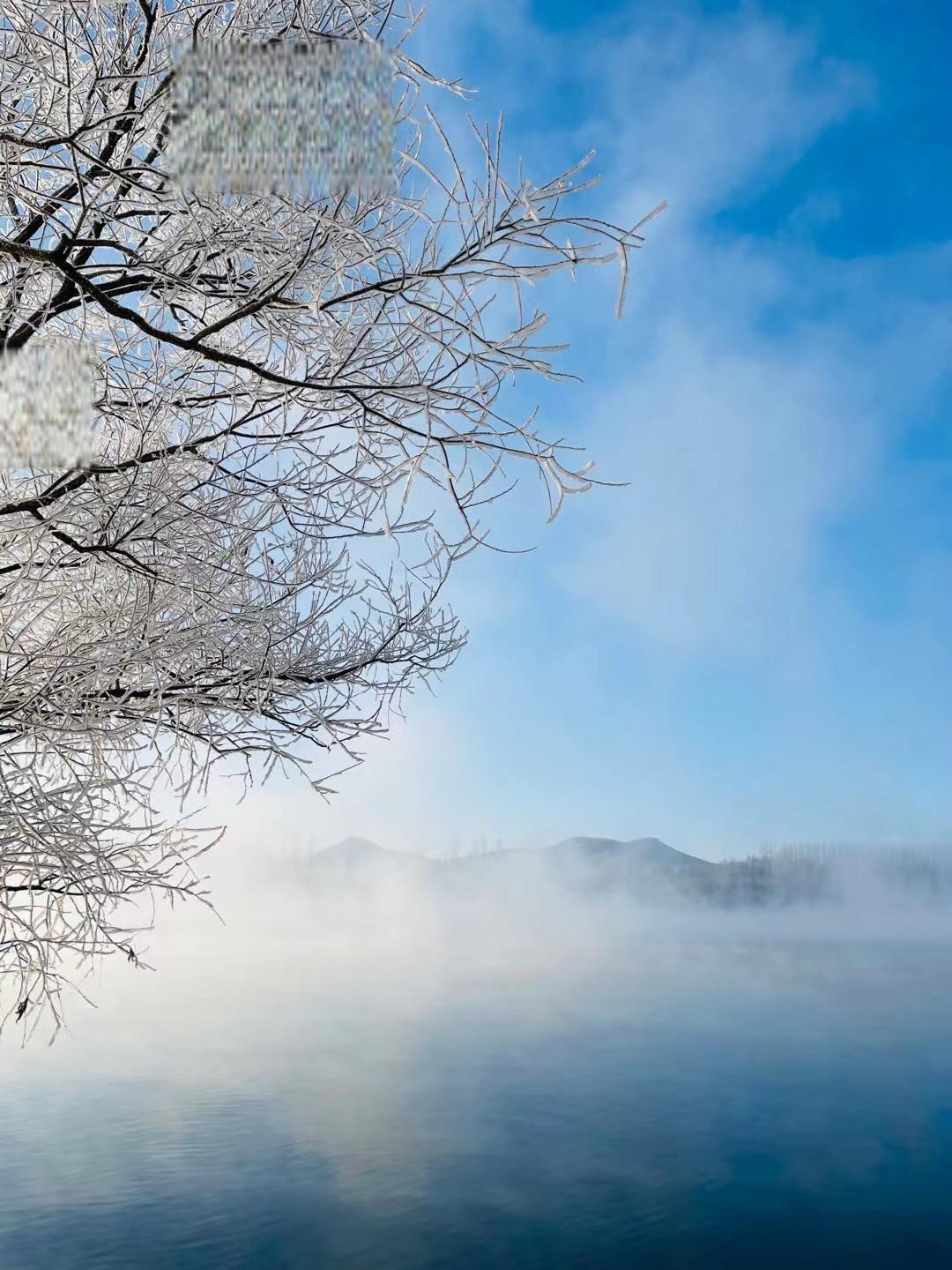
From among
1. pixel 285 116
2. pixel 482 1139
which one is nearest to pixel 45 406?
pixel 285 116

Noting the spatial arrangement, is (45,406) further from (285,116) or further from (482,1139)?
(482,1139)

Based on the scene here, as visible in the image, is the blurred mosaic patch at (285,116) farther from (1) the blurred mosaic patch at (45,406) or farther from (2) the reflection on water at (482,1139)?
(2) the reflection on water at (482,1139)

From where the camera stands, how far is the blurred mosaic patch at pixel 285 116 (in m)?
2.45

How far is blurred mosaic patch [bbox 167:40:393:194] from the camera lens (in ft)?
8.03

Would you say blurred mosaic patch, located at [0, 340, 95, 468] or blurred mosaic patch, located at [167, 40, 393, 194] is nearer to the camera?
blurred mosaic patch, located at [167, 40, 393, 194]

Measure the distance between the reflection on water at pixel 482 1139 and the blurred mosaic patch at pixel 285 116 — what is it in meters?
3.89

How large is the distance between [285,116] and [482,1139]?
993 centimetres

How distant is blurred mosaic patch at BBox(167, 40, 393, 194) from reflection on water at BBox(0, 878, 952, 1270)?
12.8 feet

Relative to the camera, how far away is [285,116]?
8.02 feet

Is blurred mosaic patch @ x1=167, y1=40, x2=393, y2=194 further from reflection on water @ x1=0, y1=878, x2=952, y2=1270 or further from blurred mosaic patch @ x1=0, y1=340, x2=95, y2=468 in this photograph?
reflection on water @ x1=0, y1=878, x2=952, y2=1270

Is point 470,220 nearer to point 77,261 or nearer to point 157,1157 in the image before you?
point 77,261

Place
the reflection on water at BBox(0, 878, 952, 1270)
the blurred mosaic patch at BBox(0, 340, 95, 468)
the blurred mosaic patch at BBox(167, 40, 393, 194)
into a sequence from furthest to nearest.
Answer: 1. the reflection on water at BBox(0, 878, 952, 1270)
2. the blurred mosaic patch at BBox(0, 340, 95, 468)
3. the blurred mosaic patch at BBox(167, 40, 393, 194)

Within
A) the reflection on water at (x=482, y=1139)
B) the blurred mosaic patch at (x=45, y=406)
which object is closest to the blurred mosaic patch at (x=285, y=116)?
the blurred mosaic patch at (x=45, y=406)

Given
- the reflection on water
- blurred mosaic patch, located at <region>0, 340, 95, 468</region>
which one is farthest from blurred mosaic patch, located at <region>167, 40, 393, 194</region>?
the reflection on water
